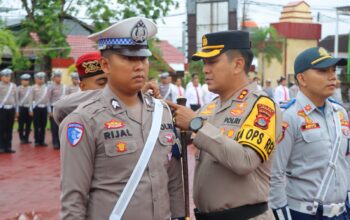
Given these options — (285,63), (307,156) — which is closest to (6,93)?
(307,156)

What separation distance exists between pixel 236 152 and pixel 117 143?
1.91 ft

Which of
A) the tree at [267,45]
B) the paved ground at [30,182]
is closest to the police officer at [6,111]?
the paved ground at [30,182]

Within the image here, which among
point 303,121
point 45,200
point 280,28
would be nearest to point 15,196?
point 45,200

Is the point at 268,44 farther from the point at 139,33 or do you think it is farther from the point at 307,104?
the point at 139,33

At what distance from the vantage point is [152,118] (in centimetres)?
273

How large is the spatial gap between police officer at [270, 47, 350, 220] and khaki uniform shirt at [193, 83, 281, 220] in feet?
1.93

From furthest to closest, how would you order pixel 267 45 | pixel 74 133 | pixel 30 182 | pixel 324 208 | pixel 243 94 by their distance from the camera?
pixel 267 45, pixel 30 182, pixel 324 208, pixel 243 94, pixel 74 133

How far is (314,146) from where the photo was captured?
11.4 feet

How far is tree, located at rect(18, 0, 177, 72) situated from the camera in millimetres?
19109

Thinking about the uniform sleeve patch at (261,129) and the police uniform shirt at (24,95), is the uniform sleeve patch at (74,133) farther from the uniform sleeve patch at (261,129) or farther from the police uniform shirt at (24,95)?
the police uniform shirt at (24,95)

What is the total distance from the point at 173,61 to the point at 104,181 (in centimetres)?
3214

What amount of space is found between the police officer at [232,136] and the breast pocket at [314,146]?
2.12ft

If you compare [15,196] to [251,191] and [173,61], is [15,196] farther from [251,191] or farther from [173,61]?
[173,61]

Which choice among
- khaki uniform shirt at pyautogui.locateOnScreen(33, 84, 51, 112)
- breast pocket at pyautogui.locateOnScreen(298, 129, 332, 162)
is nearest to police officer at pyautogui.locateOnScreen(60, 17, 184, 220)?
breast pocket at pyautogui.locateOnScreen(298, 129, 332, 162)
